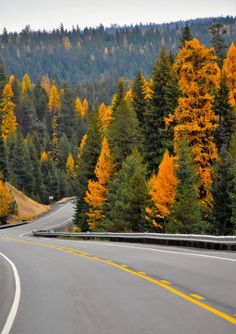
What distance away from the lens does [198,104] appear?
3884cm

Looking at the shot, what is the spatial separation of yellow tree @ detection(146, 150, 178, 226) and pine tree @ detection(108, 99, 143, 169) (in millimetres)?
16242

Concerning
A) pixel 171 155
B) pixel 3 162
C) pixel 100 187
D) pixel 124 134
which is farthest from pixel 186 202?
pixel 3 162

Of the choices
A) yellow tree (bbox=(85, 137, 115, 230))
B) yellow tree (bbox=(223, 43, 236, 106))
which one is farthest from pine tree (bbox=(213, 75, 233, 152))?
yellow tree (bbox=(85, 137, 115, 230))

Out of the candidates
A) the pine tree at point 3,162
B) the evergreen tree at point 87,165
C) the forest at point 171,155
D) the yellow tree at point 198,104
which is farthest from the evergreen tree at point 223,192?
the pine tree at point 3,162

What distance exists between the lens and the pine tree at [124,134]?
6072 centimetres

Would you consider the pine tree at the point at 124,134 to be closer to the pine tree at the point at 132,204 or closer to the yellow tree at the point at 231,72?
the yellow tree at the point at 231,72

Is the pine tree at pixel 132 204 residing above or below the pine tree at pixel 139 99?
below

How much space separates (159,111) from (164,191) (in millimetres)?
14502

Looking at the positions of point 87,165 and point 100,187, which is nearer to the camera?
point 100,187

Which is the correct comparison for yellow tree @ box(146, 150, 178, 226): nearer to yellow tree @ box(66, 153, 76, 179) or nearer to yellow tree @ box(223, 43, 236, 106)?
yellow tree @ box(223, 43, 236, 106)

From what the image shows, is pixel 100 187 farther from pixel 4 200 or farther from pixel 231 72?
pixel 4 200

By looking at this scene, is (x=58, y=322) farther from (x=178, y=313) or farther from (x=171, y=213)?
(x=171, y=213)

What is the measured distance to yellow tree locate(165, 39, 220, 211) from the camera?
126 feet

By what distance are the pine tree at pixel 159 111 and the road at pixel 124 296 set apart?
35.4 metres
